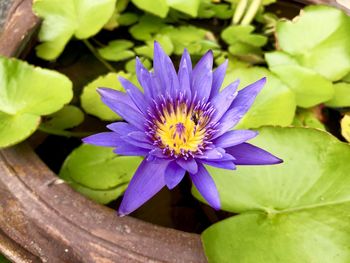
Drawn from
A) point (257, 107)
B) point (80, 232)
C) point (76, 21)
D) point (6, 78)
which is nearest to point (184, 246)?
point (80, 232)

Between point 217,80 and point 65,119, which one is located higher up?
point 217,80

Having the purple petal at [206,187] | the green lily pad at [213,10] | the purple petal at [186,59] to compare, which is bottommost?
the green lily pad at [213,10]

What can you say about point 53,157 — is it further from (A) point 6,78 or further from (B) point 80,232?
(B) point 80,232

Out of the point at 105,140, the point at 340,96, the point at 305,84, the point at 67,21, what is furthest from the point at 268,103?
the point at 67,21

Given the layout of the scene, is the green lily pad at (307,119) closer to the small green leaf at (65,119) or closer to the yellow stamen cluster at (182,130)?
the yellow stamen cluster at (182,130)

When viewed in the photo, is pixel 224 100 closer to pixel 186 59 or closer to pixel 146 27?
pixel 186 59

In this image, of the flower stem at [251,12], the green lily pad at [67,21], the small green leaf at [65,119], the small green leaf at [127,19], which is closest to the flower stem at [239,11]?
the flower stem at [251,12]
